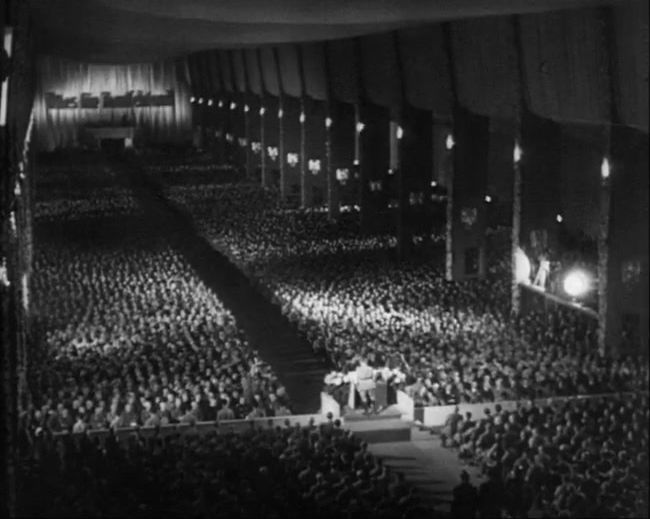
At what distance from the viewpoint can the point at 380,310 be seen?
2869cm

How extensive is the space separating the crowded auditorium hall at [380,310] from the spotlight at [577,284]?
88 millimetres

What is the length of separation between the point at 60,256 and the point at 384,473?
25082mm

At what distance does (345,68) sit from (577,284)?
21035mm

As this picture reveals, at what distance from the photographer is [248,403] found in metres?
20.8

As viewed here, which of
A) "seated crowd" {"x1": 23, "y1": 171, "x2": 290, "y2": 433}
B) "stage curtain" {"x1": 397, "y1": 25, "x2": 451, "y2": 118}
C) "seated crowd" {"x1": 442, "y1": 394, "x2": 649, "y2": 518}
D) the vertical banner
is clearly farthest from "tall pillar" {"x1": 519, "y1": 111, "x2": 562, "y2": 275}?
"seated crowd" {"x1": 442, "y1": 394, "x2": 649, "y2": 518}

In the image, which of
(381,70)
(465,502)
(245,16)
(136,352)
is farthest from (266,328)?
(465,502)

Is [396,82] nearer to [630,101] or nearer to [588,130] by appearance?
[588,130]

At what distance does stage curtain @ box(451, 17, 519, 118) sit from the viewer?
105ft

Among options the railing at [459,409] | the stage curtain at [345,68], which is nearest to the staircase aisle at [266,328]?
the railing at [459,409]

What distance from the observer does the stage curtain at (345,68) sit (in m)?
46.3

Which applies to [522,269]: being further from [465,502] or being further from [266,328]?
[465,502]

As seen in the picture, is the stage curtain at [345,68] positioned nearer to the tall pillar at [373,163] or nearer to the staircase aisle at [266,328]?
the tall pillar at [373,163]

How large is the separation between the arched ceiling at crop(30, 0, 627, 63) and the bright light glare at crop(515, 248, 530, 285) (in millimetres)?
6445

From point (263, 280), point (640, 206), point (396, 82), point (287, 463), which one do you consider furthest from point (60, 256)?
point (287, 463)
